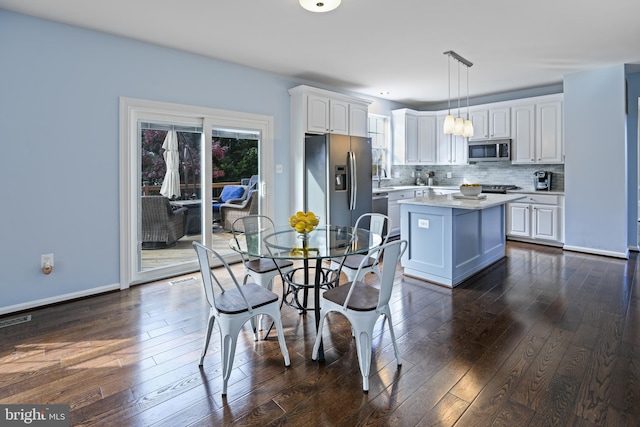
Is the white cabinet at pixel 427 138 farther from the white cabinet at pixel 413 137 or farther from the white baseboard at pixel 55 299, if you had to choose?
the white baseboard at pixel 55 299

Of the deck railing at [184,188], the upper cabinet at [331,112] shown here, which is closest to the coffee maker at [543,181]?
the upper cabinet at [331,112]

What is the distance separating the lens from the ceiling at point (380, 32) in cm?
290

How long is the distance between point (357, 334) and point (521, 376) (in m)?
0.98

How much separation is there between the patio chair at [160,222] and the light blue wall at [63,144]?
1.16 ft

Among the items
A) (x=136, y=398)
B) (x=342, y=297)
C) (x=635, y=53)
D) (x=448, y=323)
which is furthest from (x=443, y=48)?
(x=136, y=398)

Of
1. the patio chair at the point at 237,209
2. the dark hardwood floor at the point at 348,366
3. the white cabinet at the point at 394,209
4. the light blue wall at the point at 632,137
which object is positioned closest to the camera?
the dark hardwood floor at the point at 348,366

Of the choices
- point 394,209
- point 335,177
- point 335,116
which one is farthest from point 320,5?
point 394,209

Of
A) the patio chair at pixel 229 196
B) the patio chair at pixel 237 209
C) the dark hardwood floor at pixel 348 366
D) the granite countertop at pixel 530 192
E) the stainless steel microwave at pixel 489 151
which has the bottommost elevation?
the dark hardwood floor at pixel 348 366

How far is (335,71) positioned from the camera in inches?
186

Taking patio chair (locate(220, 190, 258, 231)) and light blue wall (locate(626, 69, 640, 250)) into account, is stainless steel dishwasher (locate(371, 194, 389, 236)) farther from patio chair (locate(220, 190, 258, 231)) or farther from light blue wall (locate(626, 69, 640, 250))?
light blue wall (locate(626, 69, 640, 250))

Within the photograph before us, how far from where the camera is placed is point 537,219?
18.0ft

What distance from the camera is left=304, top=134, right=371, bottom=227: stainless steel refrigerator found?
4.64 metres

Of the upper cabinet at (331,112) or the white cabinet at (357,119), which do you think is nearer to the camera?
the upper cabinet at (331,112)

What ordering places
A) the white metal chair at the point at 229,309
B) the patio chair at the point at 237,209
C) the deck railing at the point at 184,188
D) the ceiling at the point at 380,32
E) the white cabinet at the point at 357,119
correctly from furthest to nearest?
the white cabinet at the point at 357,119, the patio chair at the point at 237,209, the deck railing at the point at 184,188, the ceiling at the point at 380,32, the white metal chair at the point at 229,309
